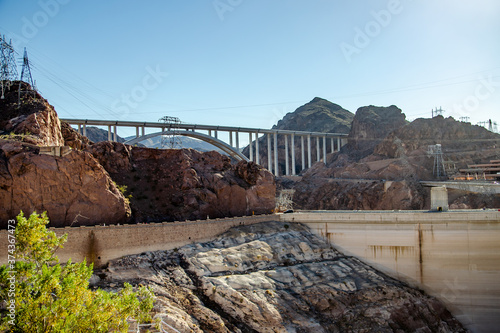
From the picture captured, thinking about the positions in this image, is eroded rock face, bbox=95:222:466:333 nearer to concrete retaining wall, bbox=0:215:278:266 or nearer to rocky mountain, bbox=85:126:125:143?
concrete retaining wall, bbox=0:215:278:266

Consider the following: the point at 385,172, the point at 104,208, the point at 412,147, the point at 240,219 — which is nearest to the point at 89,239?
the point at 104,208

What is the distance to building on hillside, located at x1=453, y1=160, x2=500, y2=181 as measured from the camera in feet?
312

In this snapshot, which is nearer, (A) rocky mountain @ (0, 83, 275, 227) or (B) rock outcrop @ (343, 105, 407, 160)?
(A) rocky mountain @ (0, 83, 275, 227)

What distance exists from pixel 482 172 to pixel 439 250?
168 ft

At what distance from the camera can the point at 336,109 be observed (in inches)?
6954

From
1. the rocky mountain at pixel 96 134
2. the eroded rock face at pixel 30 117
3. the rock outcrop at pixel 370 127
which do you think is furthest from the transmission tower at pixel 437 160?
the rocky mountain at pixel 96 134

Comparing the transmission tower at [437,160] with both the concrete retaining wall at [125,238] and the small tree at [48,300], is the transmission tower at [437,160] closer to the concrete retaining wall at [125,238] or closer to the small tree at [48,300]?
the concrete retaining wall at [125,238]

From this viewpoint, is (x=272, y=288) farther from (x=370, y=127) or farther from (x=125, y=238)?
(x=370, y=127)

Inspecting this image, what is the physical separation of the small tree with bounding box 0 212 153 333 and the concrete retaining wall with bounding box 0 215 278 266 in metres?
12.9

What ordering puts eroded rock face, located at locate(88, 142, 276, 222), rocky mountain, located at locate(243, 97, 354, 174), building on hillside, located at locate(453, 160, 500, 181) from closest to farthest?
eroded rock face, located at locate(88, 142, 276, 222)
building on hillside, located at locate(453, 160, 500, 181)
rocky mountain, located at locate(243, 97, 354, 174)

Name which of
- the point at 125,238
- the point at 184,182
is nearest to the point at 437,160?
the point at 184,182

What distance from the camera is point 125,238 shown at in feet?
146

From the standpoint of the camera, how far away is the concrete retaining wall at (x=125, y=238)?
40562mm

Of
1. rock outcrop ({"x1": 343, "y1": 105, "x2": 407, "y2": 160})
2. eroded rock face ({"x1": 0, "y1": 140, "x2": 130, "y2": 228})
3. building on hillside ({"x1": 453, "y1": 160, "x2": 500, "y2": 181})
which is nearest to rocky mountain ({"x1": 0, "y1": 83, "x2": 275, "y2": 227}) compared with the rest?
eroded rock face ({"x1": 0, "y1": 140, "x2": 130, "y2": 228})
